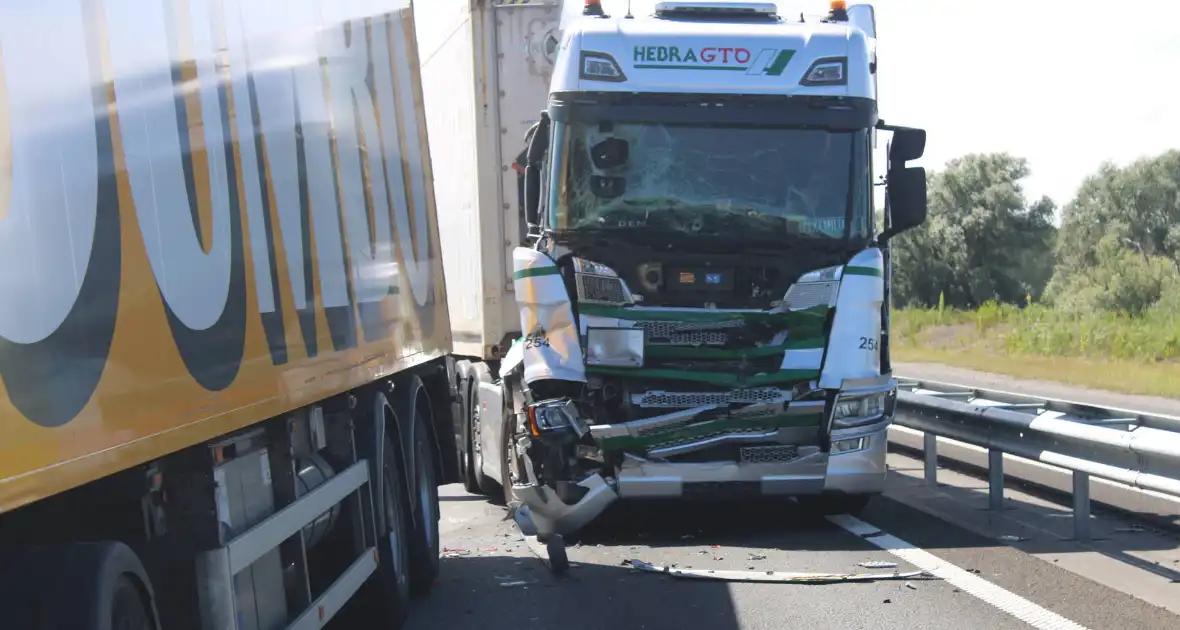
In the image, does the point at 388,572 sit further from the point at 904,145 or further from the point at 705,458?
the point at 904,145

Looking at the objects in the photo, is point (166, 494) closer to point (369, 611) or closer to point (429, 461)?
point (369, 611)

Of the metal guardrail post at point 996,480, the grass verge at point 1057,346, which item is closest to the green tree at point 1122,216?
the grass verge at point 1057,346

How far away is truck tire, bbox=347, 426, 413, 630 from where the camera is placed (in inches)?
288

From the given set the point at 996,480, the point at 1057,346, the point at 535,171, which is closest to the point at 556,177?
the point at 535,171

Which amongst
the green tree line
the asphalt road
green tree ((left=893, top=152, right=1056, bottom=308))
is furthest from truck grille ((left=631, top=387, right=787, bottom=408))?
green tree ((left=893, top=152, right=1056, bottom=308))

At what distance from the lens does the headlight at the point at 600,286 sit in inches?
370

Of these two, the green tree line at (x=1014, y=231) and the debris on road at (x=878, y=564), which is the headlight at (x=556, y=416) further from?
the green tree line at (x=1014, y=231)

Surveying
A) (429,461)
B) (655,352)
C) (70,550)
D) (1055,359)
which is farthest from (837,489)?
(1055,359)

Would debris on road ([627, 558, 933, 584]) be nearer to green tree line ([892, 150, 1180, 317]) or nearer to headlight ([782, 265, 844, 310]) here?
headlight ([782, 265, 844, 310])

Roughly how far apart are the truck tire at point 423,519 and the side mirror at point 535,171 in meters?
1.70

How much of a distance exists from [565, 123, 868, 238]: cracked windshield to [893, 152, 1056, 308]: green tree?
66.0m

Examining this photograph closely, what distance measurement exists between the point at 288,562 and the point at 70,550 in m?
1.89

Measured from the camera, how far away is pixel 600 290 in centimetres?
944

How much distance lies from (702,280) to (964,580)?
2.75 meters
